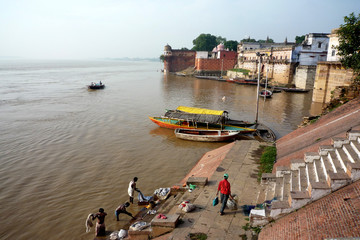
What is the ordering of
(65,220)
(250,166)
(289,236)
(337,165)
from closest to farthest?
(289,236)
(337,165)
(65,220)
(250,166)

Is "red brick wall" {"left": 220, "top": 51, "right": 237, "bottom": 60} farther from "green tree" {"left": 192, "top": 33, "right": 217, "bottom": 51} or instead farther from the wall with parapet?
"green tree" {"left": 192, "top": 33, "right": 217, "bottom": 51}

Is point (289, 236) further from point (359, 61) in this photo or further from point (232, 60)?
point (232, 60)

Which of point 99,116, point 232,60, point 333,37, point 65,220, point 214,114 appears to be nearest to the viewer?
point 65,220

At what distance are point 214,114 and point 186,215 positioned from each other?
14.4 meters

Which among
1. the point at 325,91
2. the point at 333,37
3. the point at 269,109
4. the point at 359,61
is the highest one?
the point at 333,37

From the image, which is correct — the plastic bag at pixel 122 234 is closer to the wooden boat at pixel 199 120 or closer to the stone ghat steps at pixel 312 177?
the stone ghat steps at pixel 312 177

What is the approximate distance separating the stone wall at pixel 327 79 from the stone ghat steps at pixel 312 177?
956 inches

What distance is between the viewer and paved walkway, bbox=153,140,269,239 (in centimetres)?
720

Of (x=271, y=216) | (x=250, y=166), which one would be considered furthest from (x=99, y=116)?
(x=271, y=216)

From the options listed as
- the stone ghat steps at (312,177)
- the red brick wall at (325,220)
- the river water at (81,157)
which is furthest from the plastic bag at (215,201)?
the river water at (81,157)

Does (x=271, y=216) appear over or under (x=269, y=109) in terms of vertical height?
over

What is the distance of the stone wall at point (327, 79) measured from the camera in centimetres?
2956

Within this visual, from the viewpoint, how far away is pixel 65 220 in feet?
34.6

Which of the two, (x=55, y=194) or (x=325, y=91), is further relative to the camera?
(x=325, y=91)
